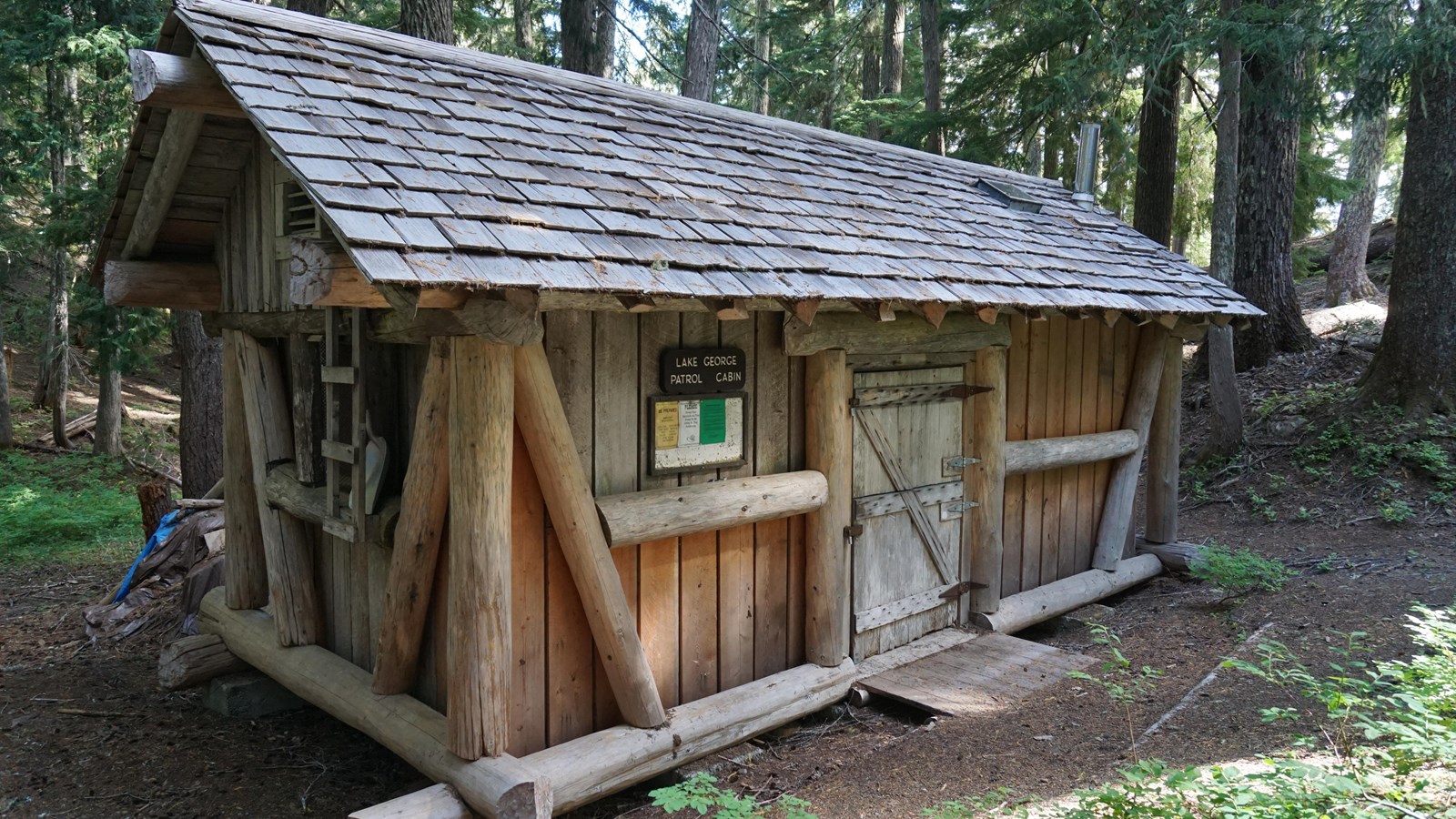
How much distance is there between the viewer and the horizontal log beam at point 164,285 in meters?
5.99

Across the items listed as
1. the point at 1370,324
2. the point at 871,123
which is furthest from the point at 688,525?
the point at 871,123

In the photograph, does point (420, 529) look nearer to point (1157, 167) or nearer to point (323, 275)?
point (323, 275)

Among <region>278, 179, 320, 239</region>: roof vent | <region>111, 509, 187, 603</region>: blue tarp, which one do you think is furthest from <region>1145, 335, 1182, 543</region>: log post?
<region>111, 509, 187, 603</region>: blue tarp

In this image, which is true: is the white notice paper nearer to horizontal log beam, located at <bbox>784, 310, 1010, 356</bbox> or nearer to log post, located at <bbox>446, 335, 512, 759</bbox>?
horizontal log beam, located at <bbox>784, 310, 1010, 356</bbox>

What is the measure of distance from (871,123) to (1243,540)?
445 inches

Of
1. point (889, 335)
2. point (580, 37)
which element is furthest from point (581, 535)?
point (580, 37)

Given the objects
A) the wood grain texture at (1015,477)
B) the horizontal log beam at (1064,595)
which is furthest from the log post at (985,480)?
the wood grain texture at (1015,477)

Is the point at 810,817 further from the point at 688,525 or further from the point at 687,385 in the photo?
the point at 687,385

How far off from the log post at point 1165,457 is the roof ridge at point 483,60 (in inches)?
115

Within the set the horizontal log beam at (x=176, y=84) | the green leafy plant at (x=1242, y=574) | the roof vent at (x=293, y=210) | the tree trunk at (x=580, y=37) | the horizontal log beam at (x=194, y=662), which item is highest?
the tree trunk at (x=580, y=37)

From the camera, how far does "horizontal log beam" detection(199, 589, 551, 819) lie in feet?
13.0

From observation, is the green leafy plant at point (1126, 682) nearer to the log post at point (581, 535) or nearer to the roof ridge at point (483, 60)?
the log post at point (581, 535)

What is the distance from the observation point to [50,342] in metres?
15.0

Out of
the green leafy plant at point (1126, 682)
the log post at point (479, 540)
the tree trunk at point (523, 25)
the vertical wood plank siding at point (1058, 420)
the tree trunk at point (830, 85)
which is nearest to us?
the log post at point (479, 540)
